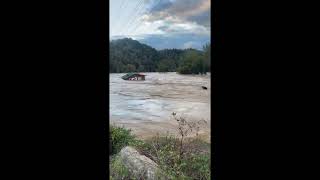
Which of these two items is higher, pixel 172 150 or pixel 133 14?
pixel 133 14

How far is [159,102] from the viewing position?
4.56ft

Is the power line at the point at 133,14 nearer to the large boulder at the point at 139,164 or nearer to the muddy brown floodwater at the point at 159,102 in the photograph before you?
the muddy brown floodwater at the point at 159,102

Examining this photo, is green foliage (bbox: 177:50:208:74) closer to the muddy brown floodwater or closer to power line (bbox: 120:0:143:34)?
the muddy brown floodwater

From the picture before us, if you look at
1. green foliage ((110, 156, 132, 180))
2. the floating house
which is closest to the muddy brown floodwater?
the floating house

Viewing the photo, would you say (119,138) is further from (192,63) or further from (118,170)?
(192,63)

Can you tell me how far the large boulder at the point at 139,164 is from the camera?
1.36m

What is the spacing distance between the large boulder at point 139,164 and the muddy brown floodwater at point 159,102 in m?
0.10

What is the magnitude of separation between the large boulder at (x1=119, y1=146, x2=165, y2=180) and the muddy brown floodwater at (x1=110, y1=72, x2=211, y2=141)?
0.10 metres

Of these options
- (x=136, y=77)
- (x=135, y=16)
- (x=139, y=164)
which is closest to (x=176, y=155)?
(x=139, y=164)

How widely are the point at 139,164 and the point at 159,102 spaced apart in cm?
33

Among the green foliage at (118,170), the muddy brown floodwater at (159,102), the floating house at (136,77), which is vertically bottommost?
the green foliage at (118,170)

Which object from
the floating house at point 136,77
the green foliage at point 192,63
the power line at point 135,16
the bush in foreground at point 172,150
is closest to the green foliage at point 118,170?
the bush in foreground at point 172,150

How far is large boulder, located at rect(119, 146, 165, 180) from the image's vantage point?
136 centimetres
